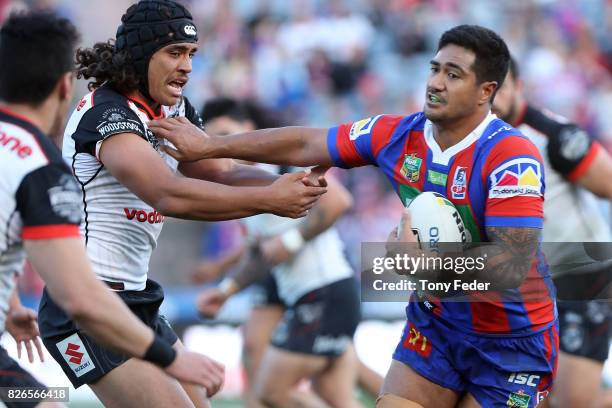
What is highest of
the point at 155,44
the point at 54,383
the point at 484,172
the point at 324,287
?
the point at 155,44

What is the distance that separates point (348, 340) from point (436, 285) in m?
3.00

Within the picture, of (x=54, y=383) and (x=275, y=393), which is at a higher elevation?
(x=275, y=393)

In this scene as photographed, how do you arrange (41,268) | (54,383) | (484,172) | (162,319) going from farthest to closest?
1. (54,383)
2. (162,319)
3. (484,172)
4. (41,268)

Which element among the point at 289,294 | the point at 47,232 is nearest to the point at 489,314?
the point at 47,232

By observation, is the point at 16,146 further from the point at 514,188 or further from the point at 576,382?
the point at 576,382

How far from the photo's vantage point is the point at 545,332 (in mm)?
5445

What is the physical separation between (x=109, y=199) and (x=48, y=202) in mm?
1274

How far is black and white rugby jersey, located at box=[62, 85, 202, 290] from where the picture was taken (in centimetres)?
513

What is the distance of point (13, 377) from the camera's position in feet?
15.1

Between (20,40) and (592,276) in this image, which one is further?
(592,276)

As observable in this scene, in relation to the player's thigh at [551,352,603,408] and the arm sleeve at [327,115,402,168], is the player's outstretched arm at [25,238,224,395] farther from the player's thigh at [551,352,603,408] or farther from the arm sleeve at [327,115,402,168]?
the player's thigh at [551,352,603,408]

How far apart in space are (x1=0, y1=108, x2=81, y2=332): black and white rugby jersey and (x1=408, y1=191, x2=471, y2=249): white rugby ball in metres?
1.76

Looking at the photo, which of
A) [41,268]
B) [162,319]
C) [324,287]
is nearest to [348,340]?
[324,287]

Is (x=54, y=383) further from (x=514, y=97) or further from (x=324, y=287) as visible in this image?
(x=514, y=97)
